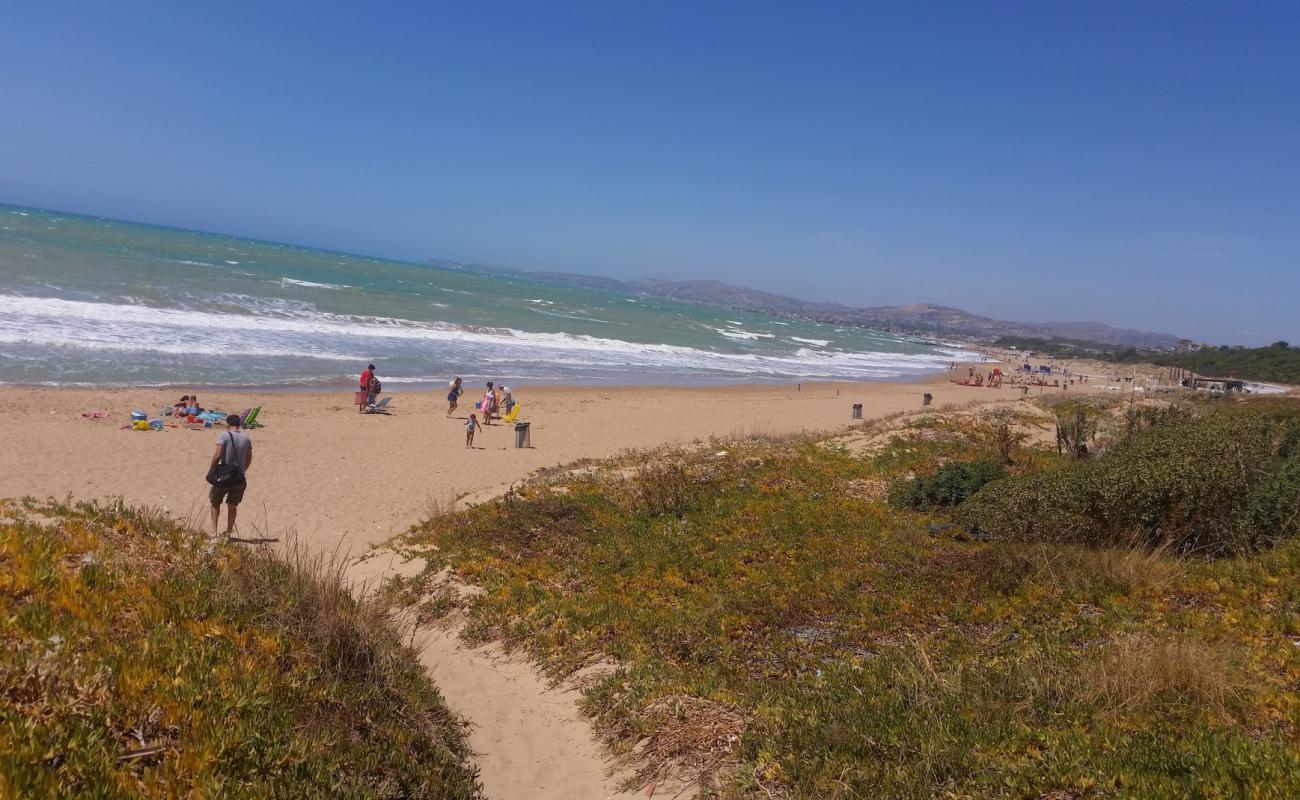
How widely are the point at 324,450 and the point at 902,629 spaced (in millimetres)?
12045

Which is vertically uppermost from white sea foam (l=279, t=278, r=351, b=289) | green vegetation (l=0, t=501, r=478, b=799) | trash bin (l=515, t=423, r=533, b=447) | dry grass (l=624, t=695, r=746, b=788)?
white sea foam (l=279, t=278, r=351, b=289)

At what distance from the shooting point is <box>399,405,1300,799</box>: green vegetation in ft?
10.6

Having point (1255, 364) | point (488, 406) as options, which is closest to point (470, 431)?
point (488, 406)

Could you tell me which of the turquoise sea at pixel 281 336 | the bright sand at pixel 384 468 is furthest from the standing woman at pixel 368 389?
the turquoise sea at pixel 281 336

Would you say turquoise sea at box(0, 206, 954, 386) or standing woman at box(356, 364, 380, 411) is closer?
standing woman at box(356, 364, 380, 411)

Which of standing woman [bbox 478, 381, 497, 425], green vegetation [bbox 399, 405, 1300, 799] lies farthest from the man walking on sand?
standing woman [bbox 478, 381, 497, 425]

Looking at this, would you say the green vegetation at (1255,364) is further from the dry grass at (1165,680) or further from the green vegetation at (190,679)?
the green vegetation at (190,679)

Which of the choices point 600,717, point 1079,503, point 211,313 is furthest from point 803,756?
point 211,313

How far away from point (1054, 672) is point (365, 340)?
103 feet

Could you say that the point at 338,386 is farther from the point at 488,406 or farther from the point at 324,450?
the point at 324,450

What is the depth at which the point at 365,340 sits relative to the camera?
1230 inches

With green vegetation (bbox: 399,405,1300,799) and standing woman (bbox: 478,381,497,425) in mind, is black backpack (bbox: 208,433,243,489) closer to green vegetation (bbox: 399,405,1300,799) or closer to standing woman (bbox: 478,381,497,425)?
green vegetation (bbox: 399,405,1300,799)

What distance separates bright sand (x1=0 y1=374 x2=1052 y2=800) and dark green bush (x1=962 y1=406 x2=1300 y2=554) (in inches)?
203

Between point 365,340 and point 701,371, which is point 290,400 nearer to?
point 365,340
